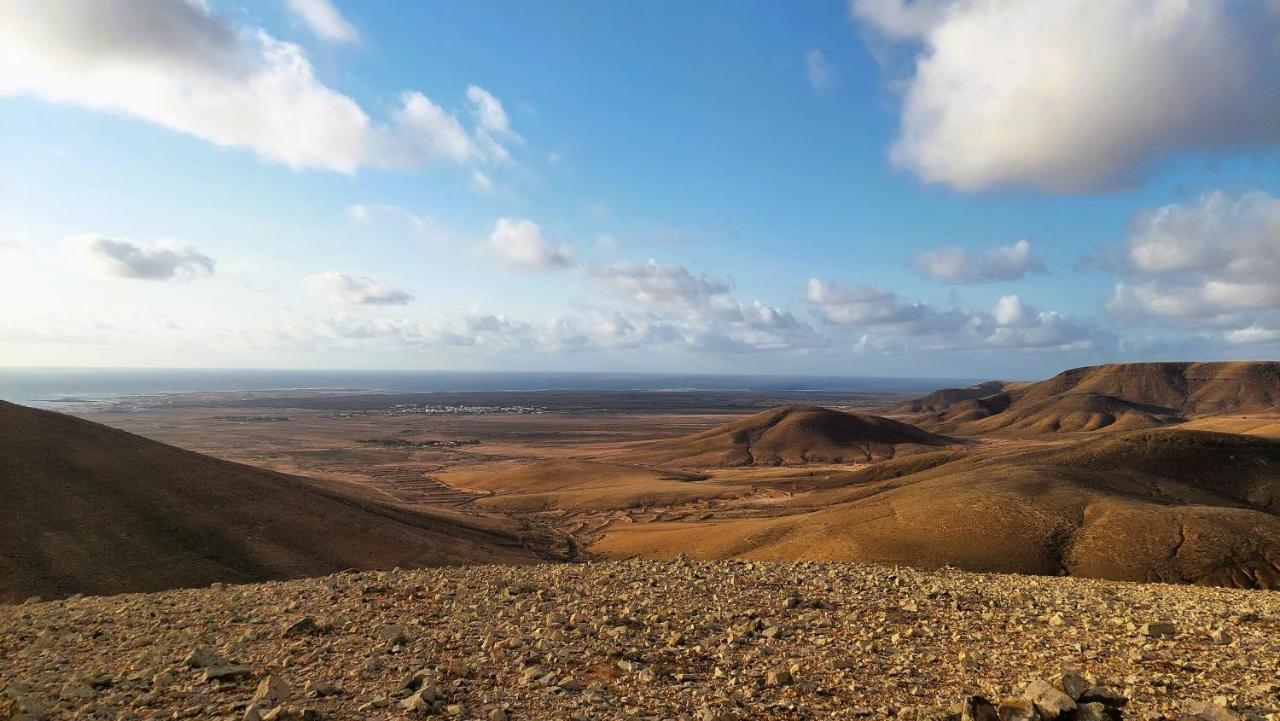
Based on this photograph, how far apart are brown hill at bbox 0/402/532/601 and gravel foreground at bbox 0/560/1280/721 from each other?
10.0 metres

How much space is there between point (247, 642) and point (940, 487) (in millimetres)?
36496

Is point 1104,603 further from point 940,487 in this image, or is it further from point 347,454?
point 347,454

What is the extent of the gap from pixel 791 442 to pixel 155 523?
92.8m

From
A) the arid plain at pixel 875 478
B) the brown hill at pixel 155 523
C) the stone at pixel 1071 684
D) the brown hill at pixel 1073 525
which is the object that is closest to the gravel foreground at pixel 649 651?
the stone at pixel 1071 684

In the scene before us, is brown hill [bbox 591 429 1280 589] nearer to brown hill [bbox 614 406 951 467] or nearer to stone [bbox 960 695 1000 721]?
stone [bbox 960 695 1000 721]

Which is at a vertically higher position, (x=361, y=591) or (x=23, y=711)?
(x=23, y=711)

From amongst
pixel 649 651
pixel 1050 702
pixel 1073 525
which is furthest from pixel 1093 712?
pixel 1073 525

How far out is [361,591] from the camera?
45.1ft

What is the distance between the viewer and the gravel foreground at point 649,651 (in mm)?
7512

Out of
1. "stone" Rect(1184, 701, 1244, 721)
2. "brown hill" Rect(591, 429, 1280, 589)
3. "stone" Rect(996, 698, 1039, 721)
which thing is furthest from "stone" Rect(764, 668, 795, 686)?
"brown hill" Rect(591, 429, 1280, 589)

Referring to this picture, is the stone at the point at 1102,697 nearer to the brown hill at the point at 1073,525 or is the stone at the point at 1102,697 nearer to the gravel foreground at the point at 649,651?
the gravel foreground at the point at 649,651

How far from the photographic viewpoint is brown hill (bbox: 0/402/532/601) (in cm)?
2220

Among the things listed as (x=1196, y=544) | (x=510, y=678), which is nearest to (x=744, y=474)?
(x=1196, y=544)

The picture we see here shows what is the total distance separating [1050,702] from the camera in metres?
6.62
